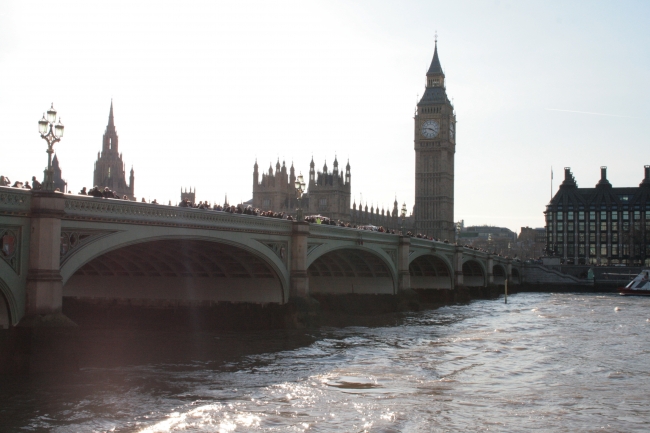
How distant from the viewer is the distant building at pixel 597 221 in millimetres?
139500

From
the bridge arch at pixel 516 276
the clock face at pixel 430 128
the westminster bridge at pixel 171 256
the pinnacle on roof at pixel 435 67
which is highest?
the pinnacle on roof at pixel 435 67

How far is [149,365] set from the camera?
26531mm

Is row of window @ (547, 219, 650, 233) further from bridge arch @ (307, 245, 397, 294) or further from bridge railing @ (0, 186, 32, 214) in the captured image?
bridge railing @ (0, 186, 32, 214)

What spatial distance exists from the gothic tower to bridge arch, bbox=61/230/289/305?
98063 mm

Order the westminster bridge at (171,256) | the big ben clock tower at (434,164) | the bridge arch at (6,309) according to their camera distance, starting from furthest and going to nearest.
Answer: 1. the big ben clock tower at (434,164)
2. the westminster bridge at (171,256)
3. the bridge arch at (6,309)

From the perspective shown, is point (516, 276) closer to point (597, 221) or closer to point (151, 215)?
point (597, 221)

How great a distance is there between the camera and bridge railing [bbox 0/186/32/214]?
21.1 m

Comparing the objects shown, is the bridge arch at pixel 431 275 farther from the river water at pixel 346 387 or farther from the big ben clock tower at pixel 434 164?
the big ben clock tower at pixel 434 164

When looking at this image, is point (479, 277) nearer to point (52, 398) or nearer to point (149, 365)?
point (149, 365)

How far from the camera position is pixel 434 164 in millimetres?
154875

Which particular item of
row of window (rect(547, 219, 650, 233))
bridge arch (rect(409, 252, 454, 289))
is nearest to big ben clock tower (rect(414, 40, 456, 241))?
row of window (rect(547, 219, 650, 233))

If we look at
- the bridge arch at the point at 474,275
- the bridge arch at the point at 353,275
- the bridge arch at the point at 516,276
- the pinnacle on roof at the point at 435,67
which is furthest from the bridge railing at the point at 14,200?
the pinnacle on roof at the point at 435,67

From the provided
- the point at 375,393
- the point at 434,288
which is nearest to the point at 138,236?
the point at 375,393

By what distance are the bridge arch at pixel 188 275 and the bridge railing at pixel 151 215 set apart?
3.71ft
